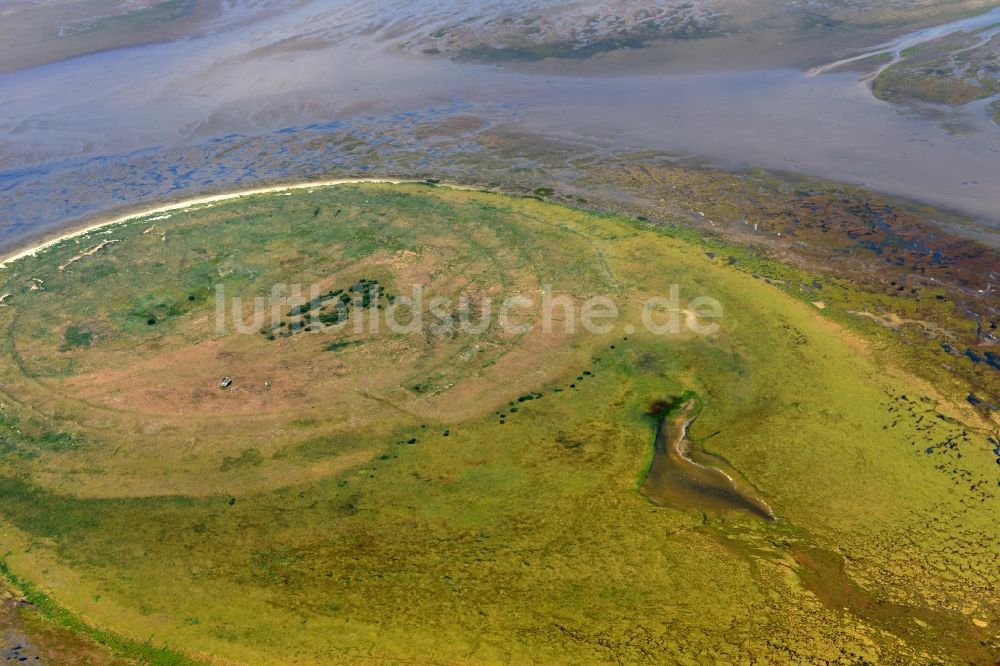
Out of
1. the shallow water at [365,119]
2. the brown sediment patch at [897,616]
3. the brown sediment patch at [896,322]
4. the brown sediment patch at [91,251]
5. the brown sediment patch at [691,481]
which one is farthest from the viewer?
the shallow water at [365,119]

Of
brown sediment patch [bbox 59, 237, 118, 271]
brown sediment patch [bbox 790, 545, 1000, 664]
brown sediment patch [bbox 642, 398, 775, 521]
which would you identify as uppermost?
brown sediment patch [bbox 59, 237, 118, 271]

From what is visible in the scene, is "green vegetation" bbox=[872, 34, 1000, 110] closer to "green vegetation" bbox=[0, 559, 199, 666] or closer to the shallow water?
the shallow water

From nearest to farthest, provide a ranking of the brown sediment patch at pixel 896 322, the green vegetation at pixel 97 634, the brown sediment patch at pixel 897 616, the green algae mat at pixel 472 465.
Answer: the brown sediment patch at pixel 897 616 → the green vegetation at pixel 97 634 → the green algae mat at pixel 472 465 → the brown sediment patch at pixel 896 322

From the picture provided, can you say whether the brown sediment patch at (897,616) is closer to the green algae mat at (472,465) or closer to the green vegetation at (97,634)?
the green algae mat at (472,465)

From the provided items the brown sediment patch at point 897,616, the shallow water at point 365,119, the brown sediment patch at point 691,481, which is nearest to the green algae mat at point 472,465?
the brown sediment patch at point 897,616

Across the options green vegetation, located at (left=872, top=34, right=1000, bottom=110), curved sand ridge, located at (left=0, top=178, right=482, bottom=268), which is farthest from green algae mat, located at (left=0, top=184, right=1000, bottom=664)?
green vegetation, located at (left=872, top=34, right=1000, bottom=110)

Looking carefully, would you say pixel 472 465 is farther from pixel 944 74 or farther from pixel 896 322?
pixel 944 74

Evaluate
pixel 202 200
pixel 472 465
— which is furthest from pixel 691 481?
pixel 202 200
